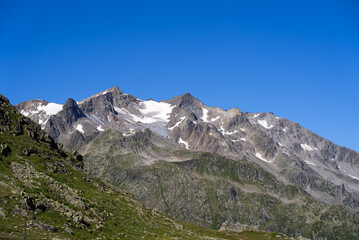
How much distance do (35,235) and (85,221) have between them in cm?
1368

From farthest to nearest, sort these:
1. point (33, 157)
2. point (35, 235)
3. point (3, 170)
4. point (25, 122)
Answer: point (25, 122), point (33, 157), point (3, 170), point (35, 235)

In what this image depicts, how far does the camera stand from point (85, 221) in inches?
2295

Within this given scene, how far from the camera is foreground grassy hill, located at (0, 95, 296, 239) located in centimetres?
5054

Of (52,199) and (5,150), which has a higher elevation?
(5,150)

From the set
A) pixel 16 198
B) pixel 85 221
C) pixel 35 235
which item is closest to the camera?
pixel 35 235

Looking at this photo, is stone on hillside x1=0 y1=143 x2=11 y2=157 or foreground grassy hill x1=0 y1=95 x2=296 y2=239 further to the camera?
stone on hillside x1=0 y1=143 x2=11 y2=157

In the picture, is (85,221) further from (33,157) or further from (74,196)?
(33,157)

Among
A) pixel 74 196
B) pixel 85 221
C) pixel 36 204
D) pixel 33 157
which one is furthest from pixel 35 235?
pixel 33 157

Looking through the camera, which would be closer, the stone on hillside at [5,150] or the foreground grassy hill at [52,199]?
the foreground grassy hill at [52,199]

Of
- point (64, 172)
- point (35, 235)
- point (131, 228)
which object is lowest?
point (35, 235)

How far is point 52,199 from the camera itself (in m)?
59.3

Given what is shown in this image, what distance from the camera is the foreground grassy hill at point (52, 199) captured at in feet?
166

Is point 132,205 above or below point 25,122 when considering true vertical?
below

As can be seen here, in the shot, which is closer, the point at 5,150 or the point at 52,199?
the point at 52,199
